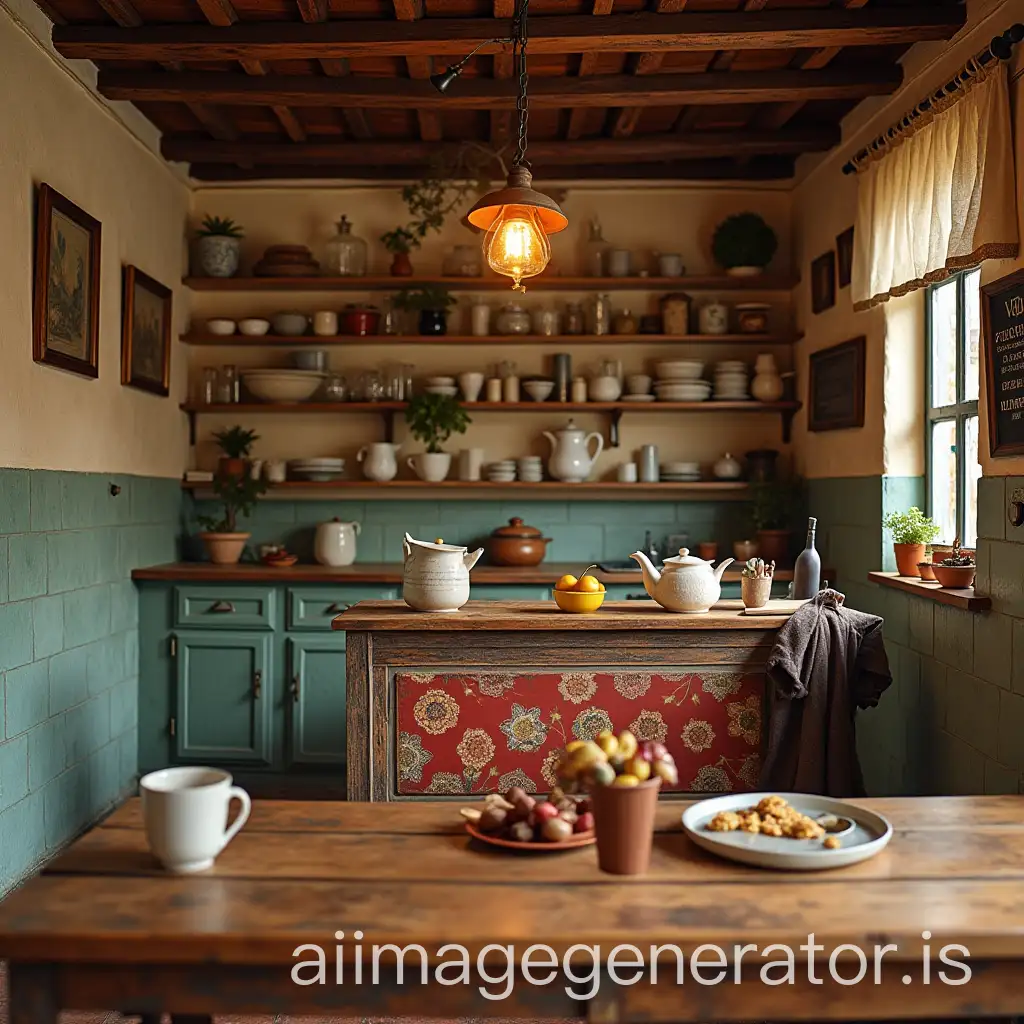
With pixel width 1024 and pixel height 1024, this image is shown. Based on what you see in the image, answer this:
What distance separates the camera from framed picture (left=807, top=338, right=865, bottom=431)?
4.43 m

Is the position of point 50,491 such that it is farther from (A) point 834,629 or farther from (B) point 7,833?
(A) point 834,629

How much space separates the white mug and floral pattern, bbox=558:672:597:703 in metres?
1.75

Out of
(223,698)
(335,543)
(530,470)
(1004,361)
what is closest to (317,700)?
(223,698)

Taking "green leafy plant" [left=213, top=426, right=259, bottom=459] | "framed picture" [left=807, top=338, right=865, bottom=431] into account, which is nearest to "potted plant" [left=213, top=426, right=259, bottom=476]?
"green leafy plant" [left=213, top=426, right=259, bottom=459]

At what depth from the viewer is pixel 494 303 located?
5520 mm

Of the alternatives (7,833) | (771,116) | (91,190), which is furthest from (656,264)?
(7,833)

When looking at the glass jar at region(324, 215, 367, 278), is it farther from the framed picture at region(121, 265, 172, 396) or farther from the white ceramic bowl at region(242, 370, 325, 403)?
the framed picture at region(121, 265, 172, 396)

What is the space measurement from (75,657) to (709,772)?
2.46m

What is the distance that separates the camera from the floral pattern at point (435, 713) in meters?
3.25

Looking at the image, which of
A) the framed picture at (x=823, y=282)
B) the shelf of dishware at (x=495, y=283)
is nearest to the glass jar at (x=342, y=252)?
the shelf of dishware at (x=495, y=283)

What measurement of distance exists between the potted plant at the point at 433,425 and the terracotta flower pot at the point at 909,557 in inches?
88.0

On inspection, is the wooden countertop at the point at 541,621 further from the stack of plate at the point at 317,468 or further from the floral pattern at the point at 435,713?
the stack of plate at the point at 317,468

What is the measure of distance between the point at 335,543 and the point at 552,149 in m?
2.16

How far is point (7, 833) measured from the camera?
3.49m
